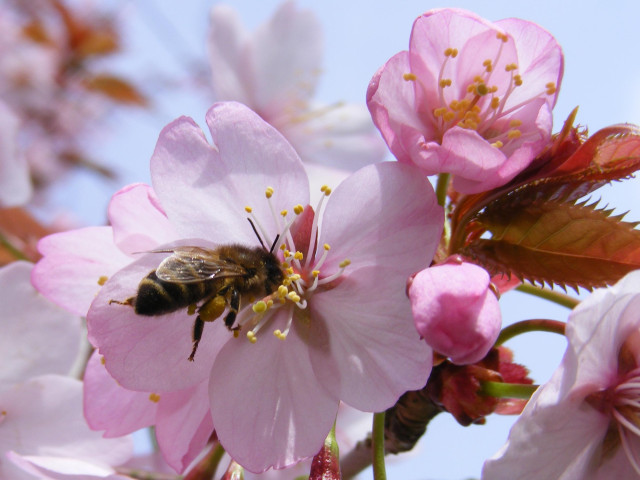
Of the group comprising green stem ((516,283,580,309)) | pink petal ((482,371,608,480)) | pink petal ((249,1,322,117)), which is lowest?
pink petal ((482,371,608,480))

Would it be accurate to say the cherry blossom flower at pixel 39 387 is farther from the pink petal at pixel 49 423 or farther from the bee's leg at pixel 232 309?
the bee's leg at pixel 232 309

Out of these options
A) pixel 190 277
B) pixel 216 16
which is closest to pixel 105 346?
pixel 190 277

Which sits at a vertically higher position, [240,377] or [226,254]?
Result: [226,254]

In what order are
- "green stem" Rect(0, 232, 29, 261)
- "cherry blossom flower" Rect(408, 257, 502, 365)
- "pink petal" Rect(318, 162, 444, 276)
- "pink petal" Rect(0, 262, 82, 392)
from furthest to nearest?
"green stem" Rect(0, 232, 29, 261) < "pink petal" Rect(0, 262, 82, 392) < "pink petal" Rect(318, 162, 444, 276) < "cherry blossom flower" Rect(408, 257, 502, 365)

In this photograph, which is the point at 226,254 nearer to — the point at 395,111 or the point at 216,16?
the point at 395,111

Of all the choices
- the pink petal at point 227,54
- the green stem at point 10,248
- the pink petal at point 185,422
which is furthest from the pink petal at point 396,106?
the pink petal at point 227,54

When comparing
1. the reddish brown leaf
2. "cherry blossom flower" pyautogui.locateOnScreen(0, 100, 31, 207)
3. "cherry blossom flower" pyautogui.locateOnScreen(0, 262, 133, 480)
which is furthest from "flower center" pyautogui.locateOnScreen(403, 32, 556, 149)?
"cherry blossom flower" pyautogui.locateOnScreen(0, 100, 31, 207)

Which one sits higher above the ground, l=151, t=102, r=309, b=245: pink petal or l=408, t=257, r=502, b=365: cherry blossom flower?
l=151, t=102, r=309, b=245: pink petal

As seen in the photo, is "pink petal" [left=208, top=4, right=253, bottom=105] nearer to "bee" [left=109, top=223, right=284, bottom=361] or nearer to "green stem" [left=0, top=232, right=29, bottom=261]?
"green stem" [left=0, top=232, right=29, bottom=261]
